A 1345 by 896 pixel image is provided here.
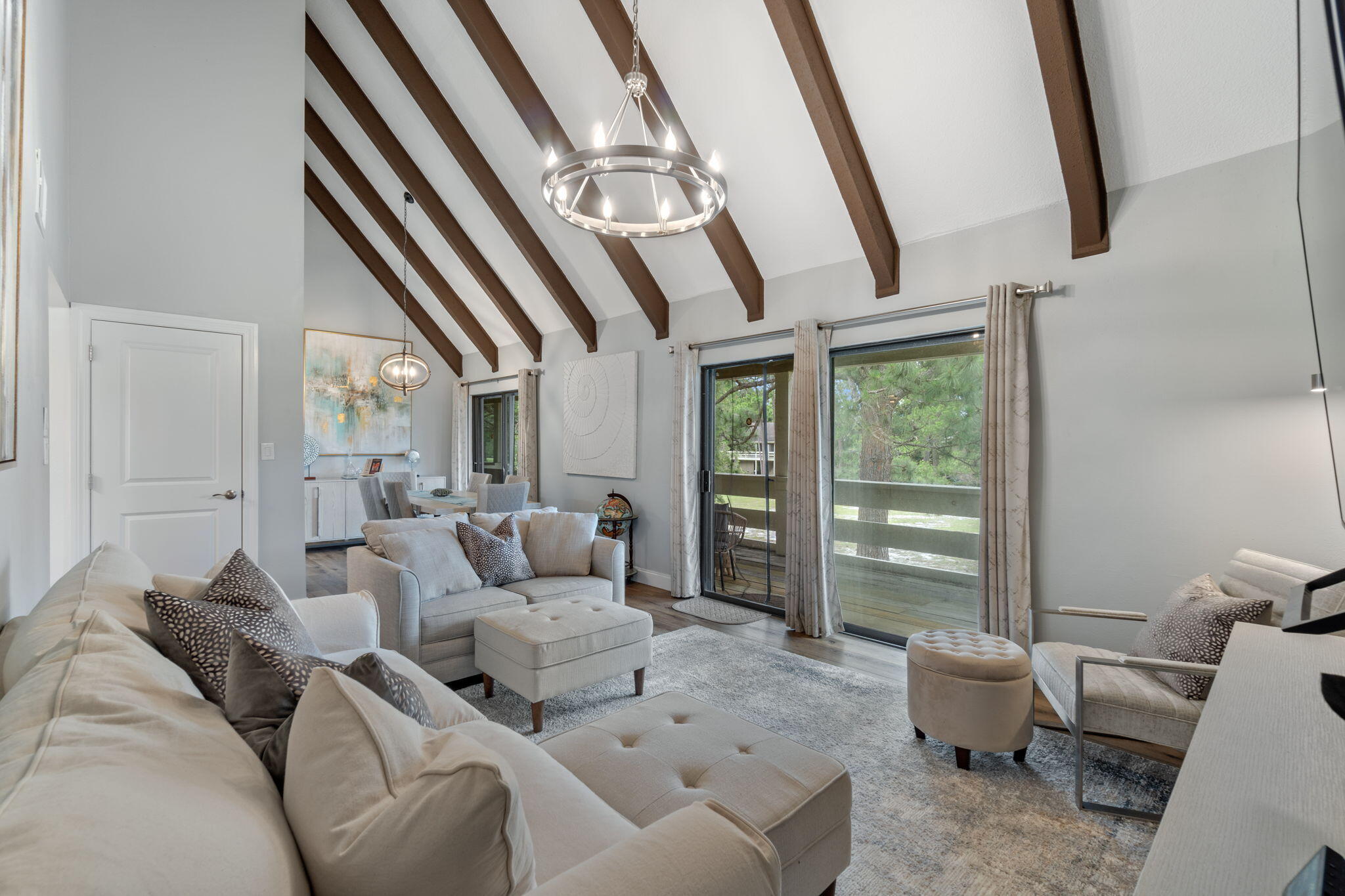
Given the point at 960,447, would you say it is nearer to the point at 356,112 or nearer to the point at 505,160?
the point at 505,160

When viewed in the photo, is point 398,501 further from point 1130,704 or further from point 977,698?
point 1130,704

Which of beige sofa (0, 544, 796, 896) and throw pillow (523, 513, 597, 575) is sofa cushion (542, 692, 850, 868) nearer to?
beige sofa (0, 544, 796, 896)

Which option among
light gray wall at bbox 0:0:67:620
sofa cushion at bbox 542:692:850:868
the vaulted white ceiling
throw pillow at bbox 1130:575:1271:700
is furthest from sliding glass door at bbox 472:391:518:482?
throw pillow at bbox 1130:575:1271:700

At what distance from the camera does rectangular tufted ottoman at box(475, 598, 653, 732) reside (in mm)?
2748

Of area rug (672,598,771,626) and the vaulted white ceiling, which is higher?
the vaulted white ceiling

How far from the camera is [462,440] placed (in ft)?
28.3

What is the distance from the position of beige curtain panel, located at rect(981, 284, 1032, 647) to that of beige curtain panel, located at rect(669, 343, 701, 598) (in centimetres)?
242

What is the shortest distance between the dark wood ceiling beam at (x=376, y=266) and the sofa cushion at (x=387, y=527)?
500 cm

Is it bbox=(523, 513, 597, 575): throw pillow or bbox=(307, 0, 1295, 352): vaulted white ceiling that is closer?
bbox=(307, 0, 1295, 352): vaulted white ceiling

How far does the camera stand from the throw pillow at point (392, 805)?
682mm

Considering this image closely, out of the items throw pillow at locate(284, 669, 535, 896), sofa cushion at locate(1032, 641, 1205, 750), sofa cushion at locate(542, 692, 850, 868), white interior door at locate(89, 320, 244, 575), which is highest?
white interior door at locate(89, 320, 244, 575)

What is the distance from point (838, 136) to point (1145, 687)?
3058 millimetres

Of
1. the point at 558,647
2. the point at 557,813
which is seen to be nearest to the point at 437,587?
the point at 558,647

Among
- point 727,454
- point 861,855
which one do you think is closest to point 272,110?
point 727,454
